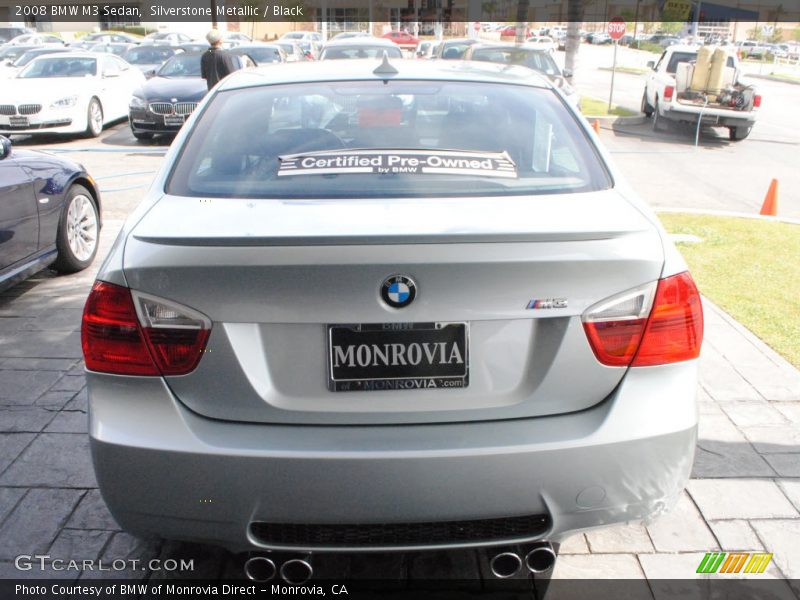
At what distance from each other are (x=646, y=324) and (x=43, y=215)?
195 inches

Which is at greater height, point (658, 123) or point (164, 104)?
point (164, 104)

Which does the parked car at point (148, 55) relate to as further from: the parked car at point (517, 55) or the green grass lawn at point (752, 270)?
the green grass lawn at point (752, 270)

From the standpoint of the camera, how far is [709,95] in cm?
1725

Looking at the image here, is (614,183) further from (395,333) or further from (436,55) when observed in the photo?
(436,55)

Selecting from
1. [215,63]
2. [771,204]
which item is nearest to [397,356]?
[771,204]

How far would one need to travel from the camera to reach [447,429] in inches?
92.6

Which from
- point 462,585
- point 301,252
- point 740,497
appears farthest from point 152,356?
point 740,497

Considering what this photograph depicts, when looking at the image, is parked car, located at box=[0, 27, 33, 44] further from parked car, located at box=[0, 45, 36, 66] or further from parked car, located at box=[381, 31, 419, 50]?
parked car, located at box=[381, 31, 419, 50]

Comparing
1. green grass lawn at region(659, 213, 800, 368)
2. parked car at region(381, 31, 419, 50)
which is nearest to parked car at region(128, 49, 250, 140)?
green grass lawn at region(659, 213, 800, 368)

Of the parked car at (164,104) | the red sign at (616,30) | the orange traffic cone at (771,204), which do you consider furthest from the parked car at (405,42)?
the orange traffic cone at (771,204)

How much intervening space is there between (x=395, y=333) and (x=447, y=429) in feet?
1.04

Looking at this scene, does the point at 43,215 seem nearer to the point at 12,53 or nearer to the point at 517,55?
the point at 517,55

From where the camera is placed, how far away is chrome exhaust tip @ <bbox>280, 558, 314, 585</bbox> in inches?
96.7

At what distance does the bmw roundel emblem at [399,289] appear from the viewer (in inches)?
88.6
